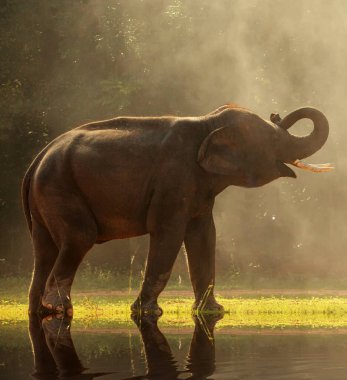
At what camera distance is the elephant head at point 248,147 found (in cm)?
1633

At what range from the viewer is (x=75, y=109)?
34344 millimetres

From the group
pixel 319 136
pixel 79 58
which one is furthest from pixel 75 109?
pixel 319 136

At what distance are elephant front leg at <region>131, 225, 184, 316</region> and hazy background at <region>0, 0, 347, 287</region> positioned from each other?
57.4 ft

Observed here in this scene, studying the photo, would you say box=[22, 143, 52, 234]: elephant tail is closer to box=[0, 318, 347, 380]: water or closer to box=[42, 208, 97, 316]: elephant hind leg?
box=[42, 208, 97, 316]: elephant hind leg

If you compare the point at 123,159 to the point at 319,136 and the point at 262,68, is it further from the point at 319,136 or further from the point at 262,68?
the point at 262,68

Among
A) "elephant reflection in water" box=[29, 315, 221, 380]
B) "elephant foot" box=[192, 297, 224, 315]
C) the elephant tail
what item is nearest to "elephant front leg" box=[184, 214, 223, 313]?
"elephant foot" box=[192, 297, 224, 315]

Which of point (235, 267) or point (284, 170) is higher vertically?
point (284, 170)

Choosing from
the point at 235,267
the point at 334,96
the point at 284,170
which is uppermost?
the point at 284,170

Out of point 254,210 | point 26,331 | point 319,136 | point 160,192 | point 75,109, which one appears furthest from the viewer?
point 254,210

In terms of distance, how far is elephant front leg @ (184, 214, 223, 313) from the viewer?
16.6 m

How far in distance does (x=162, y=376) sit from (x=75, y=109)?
25.3 metres

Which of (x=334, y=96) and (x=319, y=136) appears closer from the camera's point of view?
(x=319, y=136)

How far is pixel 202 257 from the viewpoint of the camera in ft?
54.9

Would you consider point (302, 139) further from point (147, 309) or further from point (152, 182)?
point (147, 309)
